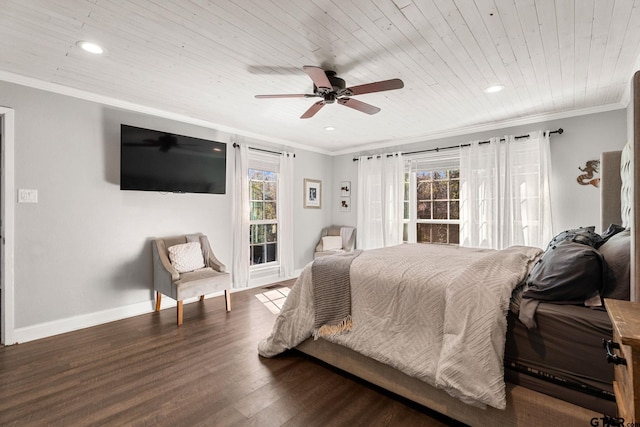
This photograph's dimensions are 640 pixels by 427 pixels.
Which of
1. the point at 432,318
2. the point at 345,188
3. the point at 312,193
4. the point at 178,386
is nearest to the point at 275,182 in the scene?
the point at 312,193

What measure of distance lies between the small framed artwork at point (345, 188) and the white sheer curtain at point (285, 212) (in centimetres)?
120

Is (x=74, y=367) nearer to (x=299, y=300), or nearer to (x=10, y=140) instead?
(x=299, y=300)

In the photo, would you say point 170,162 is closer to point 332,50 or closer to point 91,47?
point 91,47

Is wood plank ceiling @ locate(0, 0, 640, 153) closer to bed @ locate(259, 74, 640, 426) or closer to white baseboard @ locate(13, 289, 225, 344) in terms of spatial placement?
bed @ locate(259, 74, 640, 426)

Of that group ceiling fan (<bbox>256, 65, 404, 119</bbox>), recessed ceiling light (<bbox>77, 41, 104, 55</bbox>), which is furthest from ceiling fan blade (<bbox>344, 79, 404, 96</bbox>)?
recessed ceiling light (<bbox>77, 41, 104, 55</bbox>)

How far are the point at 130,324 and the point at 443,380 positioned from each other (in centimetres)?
320

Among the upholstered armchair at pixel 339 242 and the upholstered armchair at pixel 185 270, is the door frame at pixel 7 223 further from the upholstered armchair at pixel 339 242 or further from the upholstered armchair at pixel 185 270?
the upholstered armchair at pixel 339 242

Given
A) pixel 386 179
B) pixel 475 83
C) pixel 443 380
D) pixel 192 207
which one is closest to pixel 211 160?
pixel 192 207

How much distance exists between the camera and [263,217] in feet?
16.4

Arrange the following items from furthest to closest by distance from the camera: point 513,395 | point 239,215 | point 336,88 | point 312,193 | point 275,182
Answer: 1. point 312,193
2. point 275,182
3. point 239,215
4. point 336,88
5. point 513,395

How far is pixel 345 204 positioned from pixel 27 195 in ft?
14.9

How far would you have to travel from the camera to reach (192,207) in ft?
13.3

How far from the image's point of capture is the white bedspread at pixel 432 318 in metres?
1.53

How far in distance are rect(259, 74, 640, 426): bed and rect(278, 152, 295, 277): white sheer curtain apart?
3.24 meters
